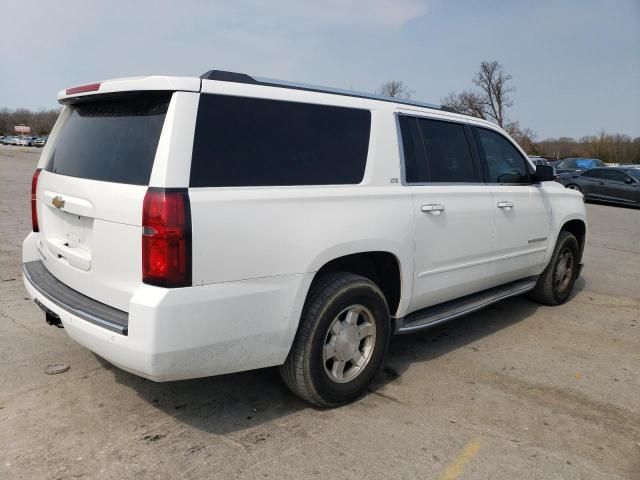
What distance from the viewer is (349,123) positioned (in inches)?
132

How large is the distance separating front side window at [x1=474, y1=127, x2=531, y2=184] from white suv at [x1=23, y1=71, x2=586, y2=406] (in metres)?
0.49

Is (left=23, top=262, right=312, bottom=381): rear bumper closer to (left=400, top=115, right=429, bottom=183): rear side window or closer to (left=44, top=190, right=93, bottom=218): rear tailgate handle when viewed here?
(left=44, top=190, right=93, bottom=218): rear tailgate handle

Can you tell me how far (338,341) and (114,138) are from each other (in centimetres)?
174

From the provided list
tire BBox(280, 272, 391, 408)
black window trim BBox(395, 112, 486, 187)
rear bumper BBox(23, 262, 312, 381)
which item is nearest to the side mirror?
black window trim BBox(395, 112, 486, 187)

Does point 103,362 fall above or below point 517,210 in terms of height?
below

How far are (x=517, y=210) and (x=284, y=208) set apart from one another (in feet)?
8.74

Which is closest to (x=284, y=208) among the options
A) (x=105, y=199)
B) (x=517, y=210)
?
(x=105, y=199)

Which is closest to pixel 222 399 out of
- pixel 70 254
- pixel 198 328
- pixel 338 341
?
pixel 338 341

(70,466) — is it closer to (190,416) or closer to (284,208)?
(190,416)

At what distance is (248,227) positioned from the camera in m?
2.67

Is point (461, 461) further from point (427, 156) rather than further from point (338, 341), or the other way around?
point (427, 156)

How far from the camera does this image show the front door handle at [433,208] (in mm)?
3660

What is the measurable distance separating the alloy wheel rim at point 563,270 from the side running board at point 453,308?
2.42 ft

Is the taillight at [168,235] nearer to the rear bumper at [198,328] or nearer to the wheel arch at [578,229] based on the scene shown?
the rear bumper at [198,328]
